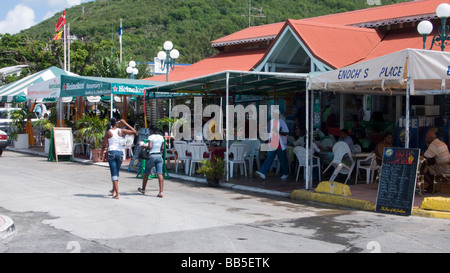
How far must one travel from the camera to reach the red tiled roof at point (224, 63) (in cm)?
2203

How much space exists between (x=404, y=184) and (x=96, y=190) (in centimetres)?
718

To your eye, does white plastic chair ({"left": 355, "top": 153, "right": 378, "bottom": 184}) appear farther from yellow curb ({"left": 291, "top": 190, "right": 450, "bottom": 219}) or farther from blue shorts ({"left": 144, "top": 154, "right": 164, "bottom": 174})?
blue shorts ({"left": 144, "top": 154, "right": 164, "bottom": 174})

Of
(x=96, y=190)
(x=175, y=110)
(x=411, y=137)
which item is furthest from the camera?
(x=175, y=110)

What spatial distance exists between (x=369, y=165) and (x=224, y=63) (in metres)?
11.2

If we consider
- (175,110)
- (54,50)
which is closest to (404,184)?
(175,110)

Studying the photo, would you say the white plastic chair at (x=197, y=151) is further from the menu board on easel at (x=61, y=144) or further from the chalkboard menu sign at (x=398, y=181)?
the menu board on easel at (x=61, y=144)

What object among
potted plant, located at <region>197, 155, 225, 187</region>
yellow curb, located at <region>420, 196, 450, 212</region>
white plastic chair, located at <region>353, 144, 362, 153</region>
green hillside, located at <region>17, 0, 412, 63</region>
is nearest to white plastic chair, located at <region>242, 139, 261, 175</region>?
potted plant, located at <region>197, 155, 225, 187</region>

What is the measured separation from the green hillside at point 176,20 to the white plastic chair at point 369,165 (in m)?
45.5

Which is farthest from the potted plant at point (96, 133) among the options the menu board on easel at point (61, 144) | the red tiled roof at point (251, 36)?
the red tiled roof at point (251, 36)

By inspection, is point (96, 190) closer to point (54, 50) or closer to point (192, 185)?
point (192, 185)

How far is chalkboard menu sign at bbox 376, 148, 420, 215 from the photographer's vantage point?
991 centimetres

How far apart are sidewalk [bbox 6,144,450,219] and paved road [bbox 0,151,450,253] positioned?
337mm

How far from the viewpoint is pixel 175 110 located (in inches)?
781

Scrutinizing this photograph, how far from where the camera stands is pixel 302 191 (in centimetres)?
1198
